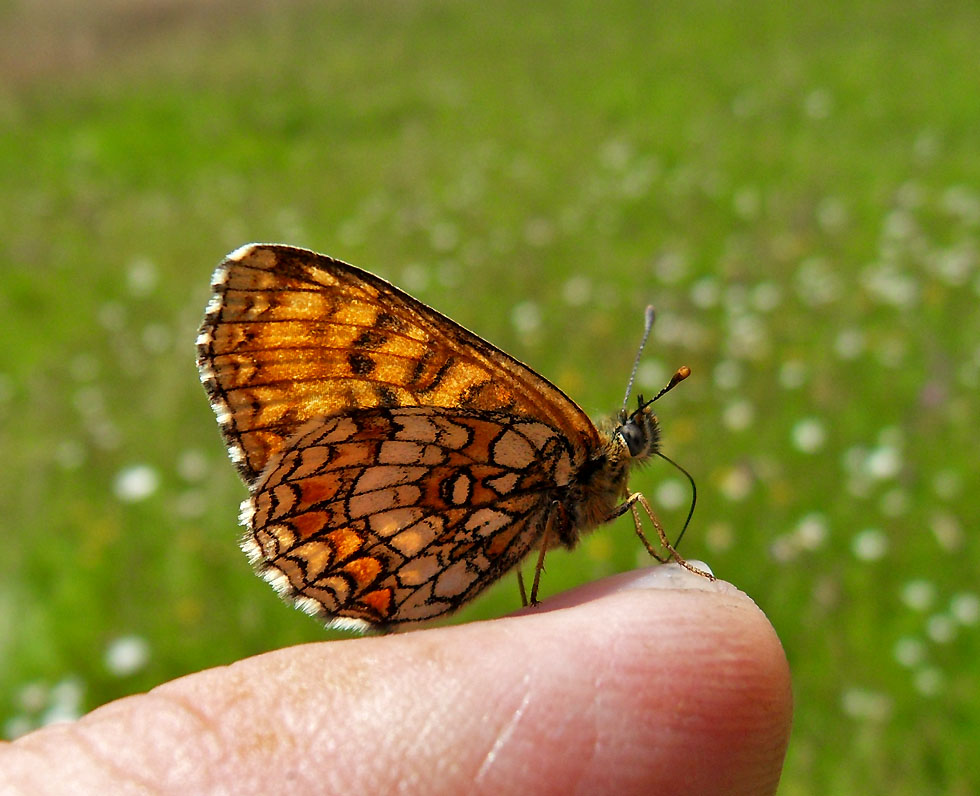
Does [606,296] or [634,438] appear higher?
[606,296]

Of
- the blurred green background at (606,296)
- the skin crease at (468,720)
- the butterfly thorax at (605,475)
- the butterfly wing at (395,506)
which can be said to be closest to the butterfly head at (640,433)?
the butterfly thorax at (605,475)

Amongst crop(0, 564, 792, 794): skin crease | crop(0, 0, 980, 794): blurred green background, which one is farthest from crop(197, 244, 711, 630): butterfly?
crop(0, 0, 980, 794): blurred green background

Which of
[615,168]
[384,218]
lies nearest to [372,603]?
[384,218]

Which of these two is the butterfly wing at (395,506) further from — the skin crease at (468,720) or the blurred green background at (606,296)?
the blurred green background at (606,296)

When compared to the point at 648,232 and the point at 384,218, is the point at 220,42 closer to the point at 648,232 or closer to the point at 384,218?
the point at 384,218

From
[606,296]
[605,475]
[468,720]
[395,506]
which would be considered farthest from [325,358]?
[606,296]

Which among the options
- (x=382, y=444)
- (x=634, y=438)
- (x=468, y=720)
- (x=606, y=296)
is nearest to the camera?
(x=468, y=720)

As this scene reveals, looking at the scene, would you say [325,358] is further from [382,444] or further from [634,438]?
[634,438]

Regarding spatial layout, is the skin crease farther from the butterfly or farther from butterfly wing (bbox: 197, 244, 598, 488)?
butterfly wing (bbox: 197, 244, 598, 488)
